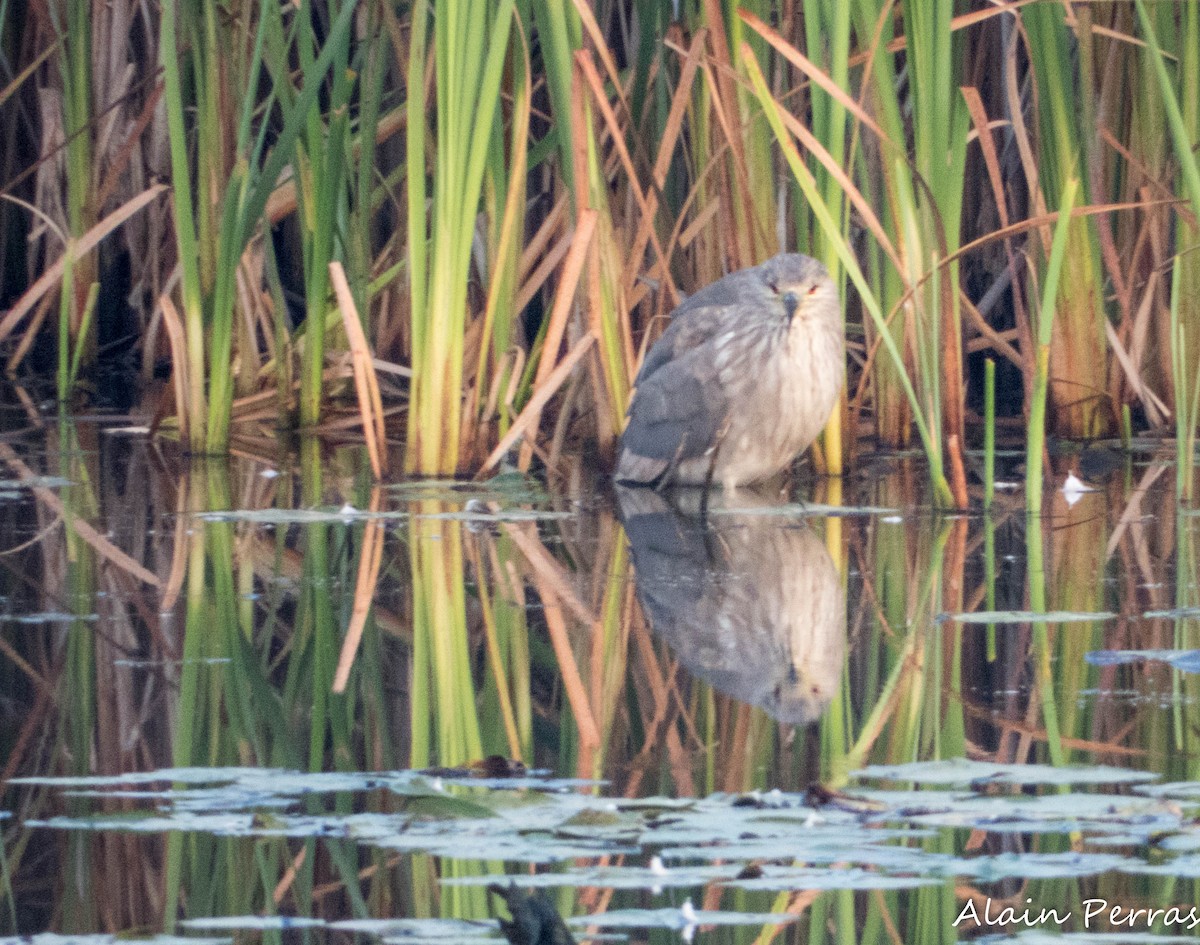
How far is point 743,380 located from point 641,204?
52 centimetres

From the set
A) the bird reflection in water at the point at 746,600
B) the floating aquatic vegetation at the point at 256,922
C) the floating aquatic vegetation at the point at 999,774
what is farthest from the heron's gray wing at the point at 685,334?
the floating aquatic vegetation at the point at 256,922

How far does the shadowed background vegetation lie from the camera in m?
4.98

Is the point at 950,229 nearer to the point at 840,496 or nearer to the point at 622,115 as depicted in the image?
the point at 840,496

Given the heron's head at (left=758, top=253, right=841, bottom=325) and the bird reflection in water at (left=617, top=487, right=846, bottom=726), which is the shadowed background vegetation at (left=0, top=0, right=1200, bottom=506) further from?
the bird reflection in water at (left=617, top=487, right=846, bottom=726)

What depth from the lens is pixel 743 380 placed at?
546 cm

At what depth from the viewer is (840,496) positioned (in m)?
5.33

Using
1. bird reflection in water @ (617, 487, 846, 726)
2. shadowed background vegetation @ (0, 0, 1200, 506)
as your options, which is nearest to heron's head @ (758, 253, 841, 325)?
shadowed background vegetation @ (0, 0, 1200, 506)

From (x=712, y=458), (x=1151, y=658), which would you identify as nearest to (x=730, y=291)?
(x=712, y=458)

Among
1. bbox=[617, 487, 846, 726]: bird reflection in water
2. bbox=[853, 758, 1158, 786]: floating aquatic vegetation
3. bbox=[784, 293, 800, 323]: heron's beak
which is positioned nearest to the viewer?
bbox=[853, 758, 1158, 786]: floating aquatic vegetation

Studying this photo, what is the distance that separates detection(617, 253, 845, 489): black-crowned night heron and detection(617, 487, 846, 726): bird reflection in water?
230mm

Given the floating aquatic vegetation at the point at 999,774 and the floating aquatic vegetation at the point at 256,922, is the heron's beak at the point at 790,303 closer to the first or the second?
the floating aquatic vegetation at the point at 999,774

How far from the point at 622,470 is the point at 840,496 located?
24.7 inches

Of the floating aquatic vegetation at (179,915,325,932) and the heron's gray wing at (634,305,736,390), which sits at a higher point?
the heron's gray wing at (634,305,736,390)

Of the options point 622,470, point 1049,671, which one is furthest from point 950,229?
point 1049,671
